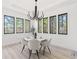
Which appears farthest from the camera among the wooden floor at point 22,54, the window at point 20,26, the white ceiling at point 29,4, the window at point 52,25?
the white ceiling at point 29,4

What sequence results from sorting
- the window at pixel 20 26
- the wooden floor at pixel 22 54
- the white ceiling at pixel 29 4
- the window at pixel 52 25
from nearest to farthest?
the window at pixel 20 26
the wooden floor at pixel 22 54
the window at pixel 52 25
the white ceiling at pixel 29 4

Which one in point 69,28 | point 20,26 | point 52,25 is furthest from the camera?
point 52,25

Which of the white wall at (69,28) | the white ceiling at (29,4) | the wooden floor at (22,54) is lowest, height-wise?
the wooden floor at (22,54)

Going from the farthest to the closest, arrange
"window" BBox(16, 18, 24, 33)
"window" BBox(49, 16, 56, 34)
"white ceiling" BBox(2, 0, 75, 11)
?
1. "white ceiling" BBox(2, 0, 75, 11)
2. "window" BBox(49, 16, 56, 34)
3. "window" BBox(16, 18, 24, 33)

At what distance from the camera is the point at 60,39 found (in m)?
3.76

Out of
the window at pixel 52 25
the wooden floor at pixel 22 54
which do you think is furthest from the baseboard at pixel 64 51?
the window at pixel 52 25

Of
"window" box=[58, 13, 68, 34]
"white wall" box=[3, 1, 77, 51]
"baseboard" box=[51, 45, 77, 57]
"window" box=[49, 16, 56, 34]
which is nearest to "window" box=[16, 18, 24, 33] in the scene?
"white wall" box=[3, 1, 77, 51]

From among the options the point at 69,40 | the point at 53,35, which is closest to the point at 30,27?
the point at 53,35

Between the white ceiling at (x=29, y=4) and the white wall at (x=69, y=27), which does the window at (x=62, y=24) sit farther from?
the white ceiling at (x=29, y=4)

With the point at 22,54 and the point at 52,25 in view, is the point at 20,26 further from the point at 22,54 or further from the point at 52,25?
the point at 52,25

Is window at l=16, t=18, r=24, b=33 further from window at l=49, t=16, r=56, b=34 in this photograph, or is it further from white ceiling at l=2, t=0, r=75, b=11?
window at l=49, t=16, r=56, b=34

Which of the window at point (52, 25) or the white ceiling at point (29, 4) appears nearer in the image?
the window at point (52, 25)

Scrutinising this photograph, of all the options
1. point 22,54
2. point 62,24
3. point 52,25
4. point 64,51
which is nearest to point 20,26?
point 22,54

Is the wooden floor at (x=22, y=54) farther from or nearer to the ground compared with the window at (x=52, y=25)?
nearer to the ground
